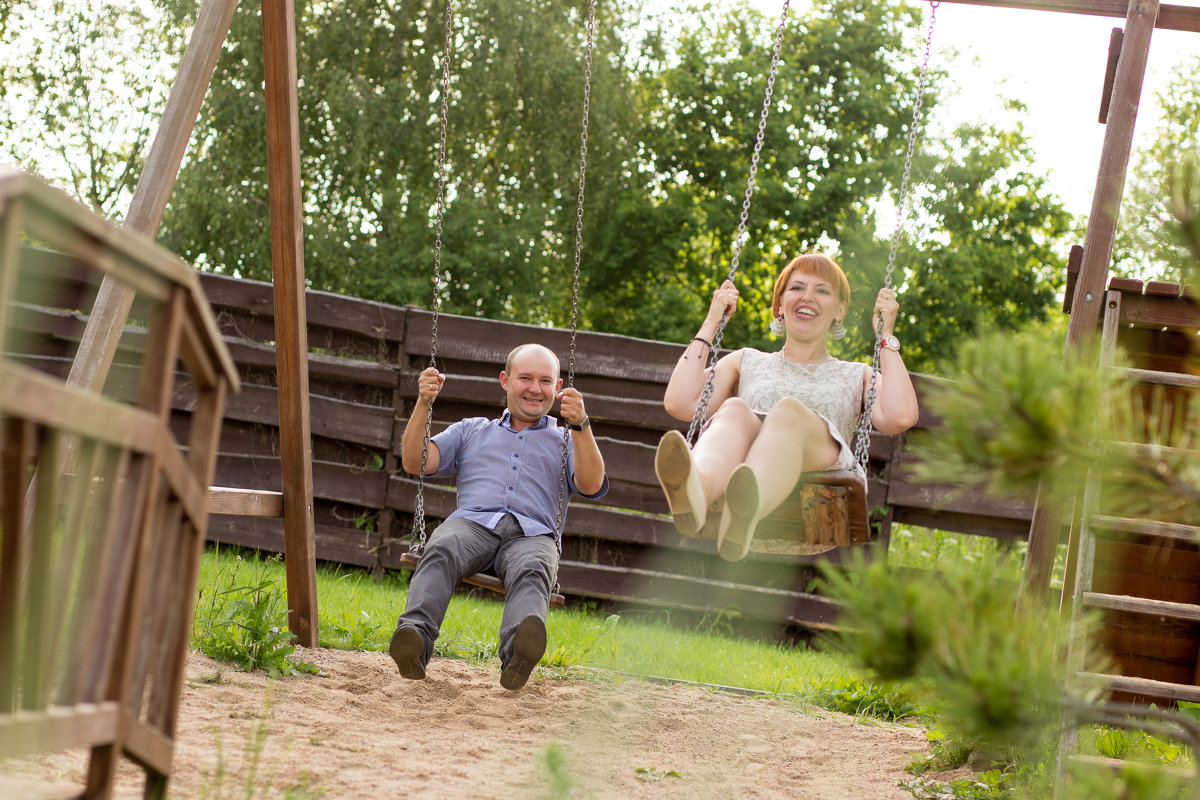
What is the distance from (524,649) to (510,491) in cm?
75

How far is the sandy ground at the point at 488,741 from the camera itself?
2.45m

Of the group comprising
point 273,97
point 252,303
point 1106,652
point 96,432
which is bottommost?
point 1106,652

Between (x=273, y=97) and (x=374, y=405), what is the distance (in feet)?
11.2

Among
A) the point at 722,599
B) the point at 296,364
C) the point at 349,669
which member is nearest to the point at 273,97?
the point at 296,364

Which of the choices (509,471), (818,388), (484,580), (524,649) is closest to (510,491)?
(509,471)

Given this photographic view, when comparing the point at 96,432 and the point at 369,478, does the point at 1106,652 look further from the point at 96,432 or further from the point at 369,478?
the point at 369,478

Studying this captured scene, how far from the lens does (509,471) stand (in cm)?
403

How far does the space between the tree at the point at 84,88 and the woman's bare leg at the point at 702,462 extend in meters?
15.1

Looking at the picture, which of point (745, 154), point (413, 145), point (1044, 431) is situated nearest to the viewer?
point (1044, 431)

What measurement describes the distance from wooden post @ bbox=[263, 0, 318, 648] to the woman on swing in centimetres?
137

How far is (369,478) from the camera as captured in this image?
684 centimetres

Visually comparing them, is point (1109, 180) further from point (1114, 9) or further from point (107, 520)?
point (107, 520)

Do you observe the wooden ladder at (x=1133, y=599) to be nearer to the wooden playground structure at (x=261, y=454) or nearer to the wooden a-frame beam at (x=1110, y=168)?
the wooden playground structure at (x=261, y=454)

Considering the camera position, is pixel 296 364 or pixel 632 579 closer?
pixel 296 364
